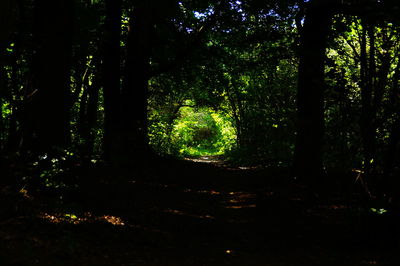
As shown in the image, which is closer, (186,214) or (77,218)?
(77,218)

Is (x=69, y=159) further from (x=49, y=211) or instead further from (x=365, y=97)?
(x=365, y=97)

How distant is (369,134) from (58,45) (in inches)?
242

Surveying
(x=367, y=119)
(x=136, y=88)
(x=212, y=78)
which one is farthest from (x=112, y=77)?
(x=367, y=119)

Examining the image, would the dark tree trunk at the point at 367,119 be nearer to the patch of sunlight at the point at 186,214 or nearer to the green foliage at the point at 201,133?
the patch of sunlight at the point at 186,214

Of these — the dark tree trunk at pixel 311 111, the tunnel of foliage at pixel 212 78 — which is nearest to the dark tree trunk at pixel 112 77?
the tunnel of foliage at pixel 212 78

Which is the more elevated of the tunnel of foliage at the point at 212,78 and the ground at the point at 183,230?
the tunnel of foliage at the point at 212,78

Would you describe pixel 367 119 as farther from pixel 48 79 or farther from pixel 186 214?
pixel 48 79

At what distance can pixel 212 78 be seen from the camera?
58.1 ft

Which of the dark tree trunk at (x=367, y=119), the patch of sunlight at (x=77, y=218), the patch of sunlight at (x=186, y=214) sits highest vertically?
the dark tree trunk at (x=367, y=119)

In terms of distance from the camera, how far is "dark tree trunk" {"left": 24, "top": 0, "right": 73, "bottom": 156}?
19.7 ft

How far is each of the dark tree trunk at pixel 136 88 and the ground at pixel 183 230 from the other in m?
3.36

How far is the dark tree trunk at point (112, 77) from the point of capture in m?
10.4

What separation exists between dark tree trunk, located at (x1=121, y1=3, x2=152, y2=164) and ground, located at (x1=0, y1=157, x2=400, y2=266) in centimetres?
336

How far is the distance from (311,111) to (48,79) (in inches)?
263
